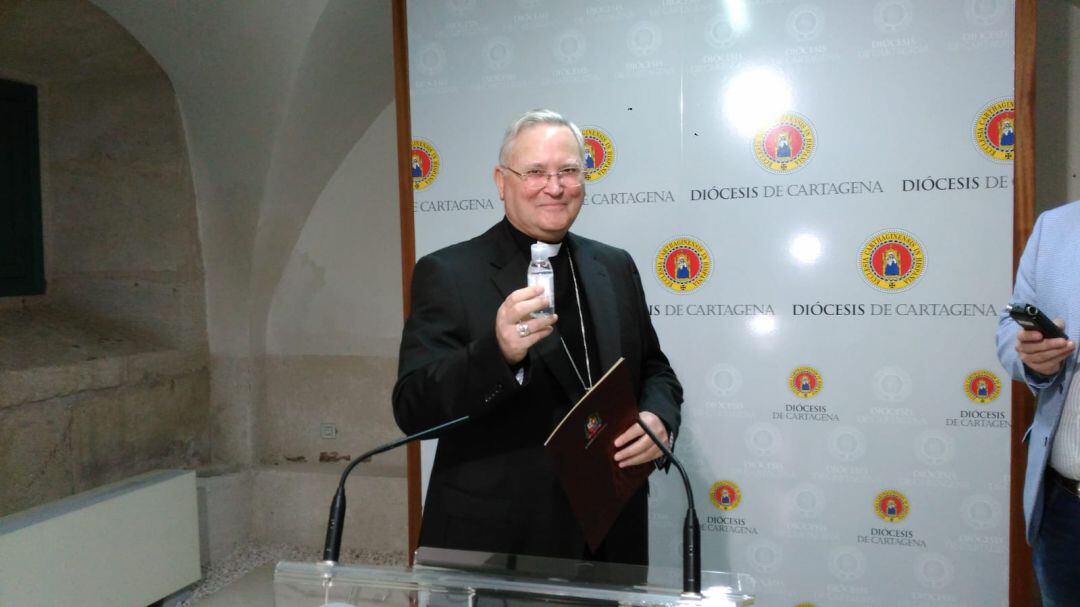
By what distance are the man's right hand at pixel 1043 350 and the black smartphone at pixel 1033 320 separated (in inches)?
0.6

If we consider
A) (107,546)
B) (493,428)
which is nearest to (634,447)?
(493,428)

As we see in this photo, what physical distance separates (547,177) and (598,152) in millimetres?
1436

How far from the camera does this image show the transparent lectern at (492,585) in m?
0.86

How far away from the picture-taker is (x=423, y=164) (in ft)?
10.1

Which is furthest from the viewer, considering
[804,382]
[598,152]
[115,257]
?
→ [115,257]

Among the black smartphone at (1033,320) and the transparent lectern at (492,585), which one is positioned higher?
the black smartphone at (1033,320)

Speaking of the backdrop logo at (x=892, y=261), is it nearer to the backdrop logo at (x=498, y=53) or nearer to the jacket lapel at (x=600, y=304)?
the jacket lapel at (x=600, y=304)

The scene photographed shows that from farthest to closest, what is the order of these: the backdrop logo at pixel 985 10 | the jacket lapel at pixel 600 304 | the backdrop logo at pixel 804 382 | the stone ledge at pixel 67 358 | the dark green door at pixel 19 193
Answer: the dark green door at pixel 19 193 → the stone ledge at pixel 67 358 → the backdrop logo at pixel 804 382 → the backdrop logo at pixel 985 10 → the jacket lapel at pixel 600 304

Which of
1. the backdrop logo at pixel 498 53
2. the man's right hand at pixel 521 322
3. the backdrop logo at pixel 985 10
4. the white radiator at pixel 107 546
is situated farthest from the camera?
the backdrop logo at pixel 498 53

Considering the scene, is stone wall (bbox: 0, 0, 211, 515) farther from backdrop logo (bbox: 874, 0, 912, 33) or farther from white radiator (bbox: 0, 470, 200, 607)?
backdrop logo (bbox: 874, 0, 912, 33)

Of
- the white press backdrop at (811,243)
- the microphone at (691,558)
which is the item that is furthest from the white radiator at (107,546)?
the microphone at (691,558)

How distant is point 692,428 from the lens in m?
2.86

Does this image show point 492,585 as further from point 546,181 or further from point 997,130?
point 997,130

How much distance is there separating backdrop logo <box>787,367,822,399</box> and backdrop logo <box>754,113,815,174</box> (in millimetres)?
755
